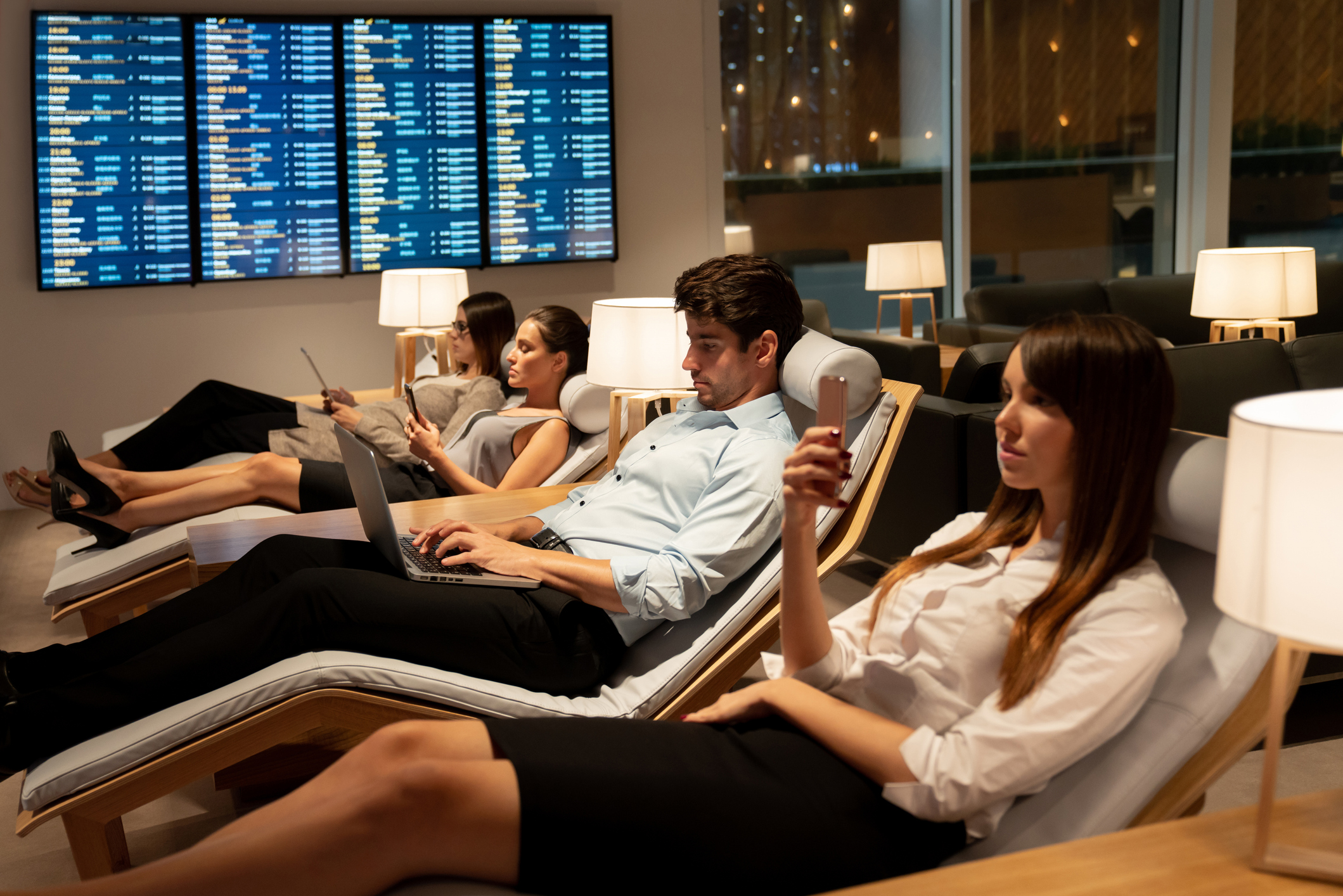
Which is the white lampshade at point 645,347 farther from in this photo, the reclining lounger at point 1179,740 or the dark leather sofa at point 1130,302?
the dark leather sofa at point 1130,302

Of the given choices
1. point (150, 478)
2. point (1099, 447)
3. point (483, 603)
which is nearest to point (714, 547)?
point (483, 603)

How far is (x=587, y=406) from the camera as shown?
319 cm

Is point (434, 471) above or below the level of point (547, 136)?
below

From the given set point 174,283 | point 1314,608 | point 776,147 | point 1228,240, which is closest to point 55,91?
point 174,283

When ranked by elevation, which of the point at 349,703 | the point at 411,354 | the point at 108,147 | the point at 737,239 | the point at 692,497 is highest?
the point at 108,147

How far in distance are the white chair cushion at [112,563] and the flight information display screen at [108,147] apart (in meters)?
2.92

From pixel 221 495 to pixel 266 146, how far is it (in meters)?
3.03

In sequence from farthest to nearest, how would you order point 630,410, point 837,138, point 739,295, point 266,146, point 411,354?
point 837,138
point 266,146
point 411,354
point 630,410
point 739,295

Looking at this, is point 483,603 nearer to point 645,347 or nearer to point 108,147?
point 645,347

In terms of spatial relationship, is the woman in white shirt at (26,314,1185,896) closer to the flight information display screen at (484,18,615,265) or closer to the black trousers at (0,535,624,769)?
the black trousers at (0,535,624,769)

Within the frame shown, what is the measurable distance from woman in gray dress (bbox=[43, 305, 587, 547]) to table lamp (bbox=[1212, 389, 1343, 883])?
2278 millimetres

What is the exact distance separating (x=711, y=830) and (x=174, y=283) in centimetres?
530

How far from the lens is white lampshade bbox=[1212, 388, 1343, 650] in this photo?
921mm

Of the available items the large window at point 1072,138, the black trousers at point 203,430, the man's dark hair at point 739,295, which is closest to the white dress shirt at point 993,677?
the man's dark hair at point 739,295
